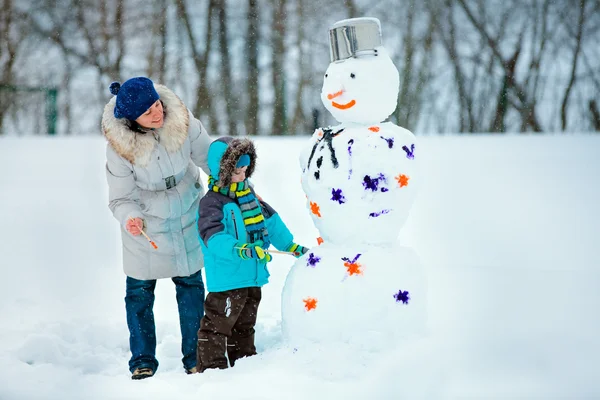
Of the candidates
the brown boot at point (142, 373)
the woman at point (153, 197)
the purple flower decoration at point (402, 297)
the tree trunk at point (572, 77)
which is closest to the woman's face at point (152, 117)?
the woman at point (153, 197)

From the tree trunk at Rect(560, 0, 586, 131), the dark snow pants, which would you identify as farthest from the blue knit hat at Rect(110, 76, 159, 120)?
the tree trunk at Rect(560, 0, 586, 131)

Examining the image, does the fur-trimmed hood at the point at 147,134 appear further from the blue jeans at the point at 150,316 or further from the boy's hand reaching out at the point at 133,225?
the blue jeans at the point at 150,316

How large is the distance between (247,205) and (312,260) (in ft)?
1.30

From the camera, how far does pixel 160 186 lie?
3.36 m

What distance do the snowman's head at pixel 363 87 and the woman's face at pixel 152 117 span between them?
0.81 metres

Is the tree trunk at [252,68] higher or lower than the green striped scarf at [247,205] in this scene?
higher

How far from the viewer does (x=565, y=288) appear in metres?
4.39

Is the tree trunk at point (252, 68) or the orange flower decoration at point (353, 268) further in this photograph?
the tree trunk at point (252, 68)

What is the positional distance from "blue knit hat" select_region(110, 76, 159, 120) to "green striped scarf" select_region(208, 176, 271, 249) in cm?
46

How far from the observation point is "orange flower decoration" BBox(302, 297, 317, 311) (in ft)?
10.1

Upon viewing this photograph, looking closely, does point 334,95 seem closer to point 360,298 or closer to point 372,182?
point 372,182

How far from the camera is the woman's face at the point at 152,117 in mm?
3211

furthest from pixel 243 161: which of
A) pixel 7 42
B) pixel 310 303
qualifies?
pixel 7 42

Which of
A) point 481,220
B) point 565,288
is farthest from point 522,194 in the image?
point 565,288
